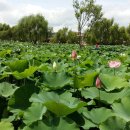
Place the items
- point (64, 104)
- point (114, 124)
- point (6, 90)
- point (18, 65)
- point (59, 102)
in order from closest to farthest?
point (114, 124), point (64, 104), point (59, 102), point (6, 90), point (18, 65)

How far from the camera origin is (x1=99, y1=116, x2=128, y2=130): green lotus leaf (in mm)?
1165

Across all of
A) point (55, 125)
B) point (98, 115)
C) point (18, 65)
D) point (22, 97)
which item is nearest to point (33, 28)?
point (18, 65)

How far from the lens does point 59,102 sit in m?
1.43

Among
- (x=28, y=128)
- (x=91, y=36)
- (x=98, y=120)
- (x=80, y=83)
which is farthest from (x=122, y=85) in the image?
(x=91, y=36)

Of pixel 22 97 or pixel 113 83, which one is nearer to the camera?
pixel 22 97

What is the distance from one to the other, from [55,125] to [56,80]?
58 cm

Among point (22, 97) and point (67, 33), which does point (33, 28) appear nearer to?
point (67, 33)

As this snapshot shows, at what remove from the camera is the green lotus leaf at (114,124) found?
1.17 m

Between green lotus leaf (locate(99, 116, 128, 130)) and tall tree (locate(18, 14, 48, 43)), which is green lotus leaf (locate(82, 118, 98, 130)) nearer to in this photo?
green lotus leaf (locate(99, 116, 128, 130))

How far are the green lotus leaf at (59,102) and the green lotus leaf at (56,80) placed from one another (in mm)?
204

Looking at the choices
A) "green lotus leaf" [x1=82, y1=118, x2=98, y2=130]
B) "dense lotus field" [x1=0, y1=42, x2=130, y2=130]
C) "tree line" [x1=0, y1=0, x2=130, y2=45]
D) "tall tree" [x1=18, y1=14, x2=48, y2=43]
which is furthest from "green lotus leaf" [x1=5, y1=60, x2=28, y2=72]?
"tall tree" [x1=18, y1=14, x2=48, y2=43]

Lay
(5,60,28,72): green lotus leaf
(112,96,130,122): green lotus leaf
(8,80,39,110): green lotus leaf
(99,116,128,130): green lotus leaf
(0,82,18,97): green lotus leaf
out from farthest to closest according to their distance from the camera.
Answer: (5,60,28,72): green lotus leaf
(0,82,18,97): green lotus leaf
(8,80,39,110): green lotus leaf
(112,96,130,122): green lotus leaf
(99,116,128,130): green lotus leaf

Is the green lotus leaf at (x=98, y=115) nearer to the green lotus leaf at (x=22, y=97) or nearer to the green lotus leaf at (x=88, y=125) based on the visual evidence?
the green lotus leaf at (x=88, y=125)

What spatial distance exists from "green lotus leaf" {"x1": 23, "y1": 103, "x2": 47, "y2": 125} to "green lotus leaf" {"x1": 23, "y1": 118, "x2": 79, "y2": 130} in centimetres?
10
